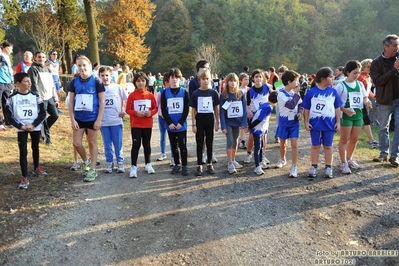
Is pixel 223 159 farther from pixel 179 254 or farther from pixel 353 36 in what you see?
pixel 353 36

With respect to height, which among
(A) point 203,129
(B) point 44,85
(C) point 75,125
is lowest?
(A) point 203,129

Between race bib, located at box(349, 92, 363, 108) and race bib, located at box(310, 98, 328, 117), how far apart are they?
Result: 2.56 feet

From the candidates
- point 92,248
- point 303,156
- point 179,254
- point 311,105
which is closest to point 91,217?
point 92,248

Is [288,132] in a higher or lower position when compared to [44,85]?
lower

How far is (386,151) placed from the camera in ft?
21.6

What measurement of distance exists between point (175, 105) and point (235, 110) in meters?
1.16

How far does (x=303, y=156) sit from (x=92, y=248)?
533 centimetres

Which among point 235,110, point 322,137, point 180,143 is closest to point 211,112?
point 235,110

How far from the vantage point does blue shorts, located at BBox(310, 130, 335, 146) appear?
5.61 m

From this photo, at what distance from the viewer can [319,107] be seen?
5.55 m

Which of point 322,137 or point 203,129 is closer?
point 322,137

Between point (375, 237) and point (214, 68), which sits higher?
point (214, 68)

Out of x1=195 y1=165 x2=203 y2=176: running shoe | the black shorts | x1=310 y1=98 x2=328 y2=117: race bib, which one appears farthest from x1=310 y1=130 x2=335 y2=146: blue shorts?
the black shorts

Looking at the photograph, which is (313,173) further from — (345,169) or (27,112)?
(27,112)
